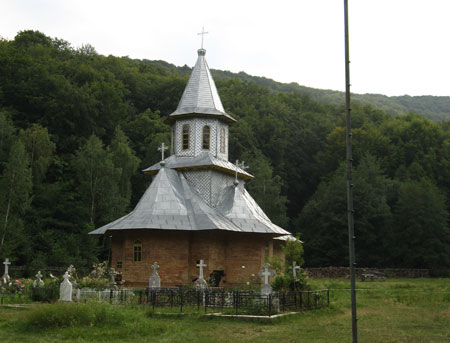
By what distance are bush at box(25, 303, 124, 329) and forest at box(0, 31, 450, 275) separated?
20611 millimetres

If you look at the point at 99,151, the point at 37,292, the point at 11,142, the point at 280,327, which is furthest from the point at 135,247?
the point at 11,142

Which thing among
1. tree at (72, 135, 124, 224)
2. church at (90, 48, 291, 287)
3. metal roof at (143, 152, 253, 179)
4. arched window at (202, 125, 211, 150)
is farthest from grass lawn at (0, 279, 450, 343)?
tree at (72, 135, 124, 224)

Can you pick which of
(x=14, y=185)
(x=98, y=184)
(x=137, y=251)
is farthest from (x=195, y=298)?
(x=98, y=184)

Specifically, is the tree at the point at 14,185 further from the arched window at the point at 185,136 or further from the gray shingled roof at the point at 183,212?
the arched window at the point at 185,136

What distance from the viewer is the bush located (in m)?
12.7

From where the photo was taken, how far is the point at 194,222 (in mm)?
24859

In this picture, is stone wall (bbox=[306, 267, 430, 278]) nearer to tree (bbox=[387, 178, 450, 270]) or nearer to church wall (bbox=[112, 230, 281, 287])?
tree (bbox=[387, 178, 450, 270])

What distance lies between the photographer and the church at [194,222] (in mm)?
24359

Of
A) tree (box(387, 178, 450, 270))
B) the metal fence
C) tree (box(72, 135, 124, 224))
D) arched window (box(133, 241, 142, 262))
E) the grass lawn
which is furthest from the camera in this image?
tree (box(387, 178, 450, 270))

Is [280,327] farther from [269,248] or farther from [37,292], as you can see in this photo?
[269,248]

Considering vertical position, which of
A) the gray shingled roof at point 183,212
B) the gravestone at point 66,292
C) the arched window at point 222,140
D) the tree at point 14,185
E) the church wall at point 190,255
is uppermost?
the arched window at point 222,140

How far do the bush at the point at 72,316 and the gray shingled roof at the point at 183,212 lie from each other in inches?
415

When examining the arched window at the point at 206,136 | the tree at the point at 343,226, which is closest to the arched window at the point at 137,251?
the arched window at the point at 206,136

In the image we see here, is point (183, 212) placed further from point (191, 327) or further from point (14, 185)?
point (14, 185)
